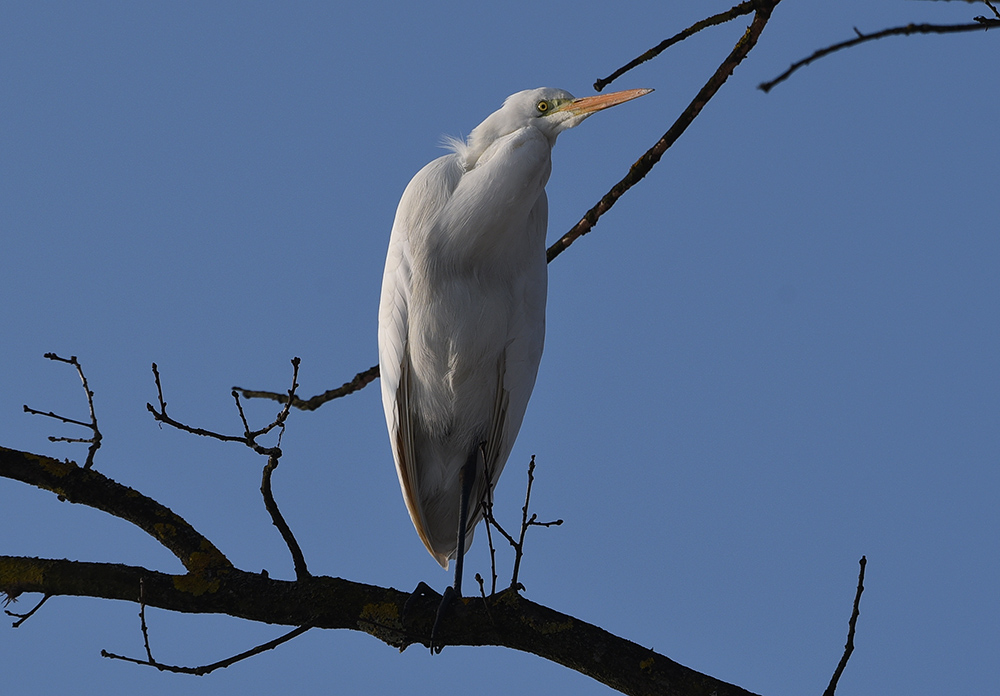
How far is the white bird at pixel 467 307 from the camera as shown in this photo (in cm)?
347

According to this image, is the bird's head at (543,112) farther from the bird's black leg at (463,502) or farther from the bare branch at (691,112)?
the bird's black leg at (463,502)

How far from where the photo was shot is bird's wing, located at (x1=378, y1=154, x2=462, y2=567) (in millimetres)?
3525

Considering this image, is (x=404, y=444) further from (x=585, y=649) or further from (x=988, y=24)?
(x=988, y=24)

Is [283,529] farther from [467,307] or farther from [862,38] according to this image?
[862,38]

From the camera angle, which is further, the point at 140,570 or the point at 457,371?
the point at 457,371

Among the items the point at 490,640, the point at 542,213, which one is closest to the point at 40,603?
the point at 490,640

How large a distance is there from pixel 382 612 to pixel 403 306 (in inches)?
51.8

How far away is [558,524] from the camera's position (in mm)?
2678

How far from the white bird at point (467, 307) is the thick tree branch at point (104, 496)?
106 cm

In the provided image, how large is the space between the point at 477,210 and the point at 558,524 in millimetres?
1331

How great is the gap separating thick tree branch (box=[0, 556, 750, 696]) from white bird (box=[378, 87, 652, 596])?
0.76 metres

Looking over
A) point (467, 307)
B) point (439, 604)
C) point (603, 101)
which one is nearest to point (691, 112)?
point (603, 101)

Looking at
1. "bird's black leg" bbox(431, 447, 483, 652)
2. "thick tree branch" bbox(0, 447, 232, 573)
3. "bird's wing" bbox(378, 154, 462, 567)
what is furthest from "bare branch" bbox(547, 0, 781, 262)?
"thick tree branch" bbox(0, 447, 232, 573)

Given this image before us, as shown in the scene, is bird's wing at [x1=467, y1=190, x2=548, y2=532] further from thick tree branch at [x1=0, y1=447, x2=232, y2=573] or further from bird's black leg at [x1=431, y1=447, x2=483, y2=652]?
thick tree branch at [x1=0, y1=447, x2=232, y2=573]
